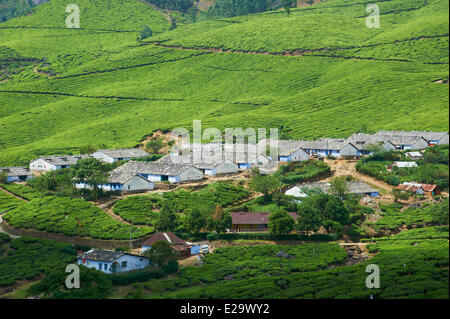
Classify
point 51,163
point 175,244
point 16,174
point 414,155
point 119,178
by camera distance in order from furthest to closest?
1. point 51,163
2. point 16,174
3. point 414,155
4. point 119,178
5. point 175,244

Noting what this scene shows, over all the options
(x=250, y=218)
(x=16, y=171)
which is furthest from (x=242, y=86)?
(x=250, y=218)

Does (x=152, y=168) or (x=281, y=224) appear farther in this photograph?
(x=152, y=168)

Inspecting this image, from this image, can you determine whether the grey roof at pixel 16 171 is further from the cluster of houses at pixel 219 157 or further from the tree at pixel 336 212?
the tree at pixel 336 212

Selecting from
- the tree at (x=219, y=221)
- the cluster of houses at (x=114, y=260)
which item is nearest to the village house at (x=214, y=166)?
the tree at (x=219, y=221)

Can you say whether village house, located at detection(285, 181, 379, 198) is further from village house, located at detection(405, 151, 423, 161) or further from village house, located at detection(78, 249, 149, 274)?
village house, located at detection(78, 249, 149, 274)

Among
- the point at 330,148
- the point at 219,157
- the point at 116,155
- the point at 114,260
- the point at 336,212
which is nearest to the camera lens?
the point at 114,260

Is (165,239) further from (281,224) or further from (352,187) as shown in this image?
(352,187)

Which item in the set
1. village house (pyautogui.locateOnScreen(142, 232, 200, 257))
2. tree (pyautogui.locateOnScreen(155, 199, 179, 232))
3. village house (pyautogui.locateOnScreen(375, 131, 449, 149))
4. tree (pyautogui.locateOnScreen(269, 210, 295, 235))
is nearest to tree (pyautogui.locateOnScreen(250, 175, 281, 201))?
tree (pyautogui.locateOnScreen(269, 210, 295, 235))
